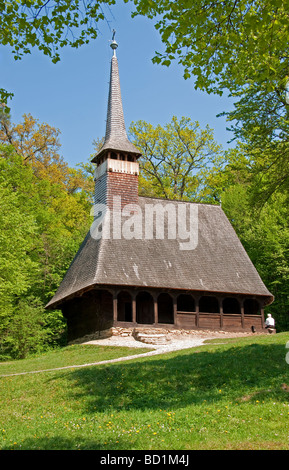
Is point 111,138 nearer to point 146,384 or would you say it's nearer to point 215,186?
point 215,186

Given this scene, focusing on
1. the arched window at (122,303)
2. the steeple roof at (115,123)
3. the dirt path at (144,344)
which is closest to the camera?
the dirt path at (144,344)

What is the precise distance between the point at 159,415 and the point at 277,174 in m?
8.76

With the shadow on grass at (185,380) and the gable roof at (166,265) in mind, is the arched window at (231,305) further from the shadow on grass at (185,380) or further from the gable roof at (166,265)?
the shadow on grass at (185,380)

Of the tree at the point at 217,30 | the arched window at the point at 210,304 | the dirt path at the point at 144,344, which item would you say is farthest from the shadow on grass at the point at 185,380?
the arched window at the point at 210,304

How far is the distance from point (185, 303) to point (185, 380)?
15.9 meters

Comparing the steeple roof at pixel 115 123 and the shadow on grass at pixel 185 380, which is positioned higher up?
the steeple roof at pixel 115 123

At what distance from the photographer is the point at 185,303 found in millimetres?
28188

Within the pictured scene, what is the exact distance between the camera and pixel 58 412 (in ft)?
35.6

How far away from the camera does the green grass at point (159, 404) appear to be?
25.7 ft

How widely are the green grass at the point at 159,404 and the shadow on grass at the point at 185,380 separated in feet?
0.07

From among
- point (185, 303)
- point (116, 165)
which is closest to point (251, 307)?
point (185, 303)

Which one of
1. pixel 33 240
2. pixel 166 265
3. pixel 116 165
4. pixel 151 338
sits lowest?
pixel 151 338

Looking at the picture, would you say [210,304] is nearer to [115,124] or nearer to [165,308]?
[165,308]

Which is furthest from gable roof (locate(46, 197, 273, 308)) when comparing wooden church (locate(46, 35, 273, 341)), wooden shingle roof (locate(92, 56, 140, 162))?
wooden shingle roof (locate(92, 56, 140, 162))
